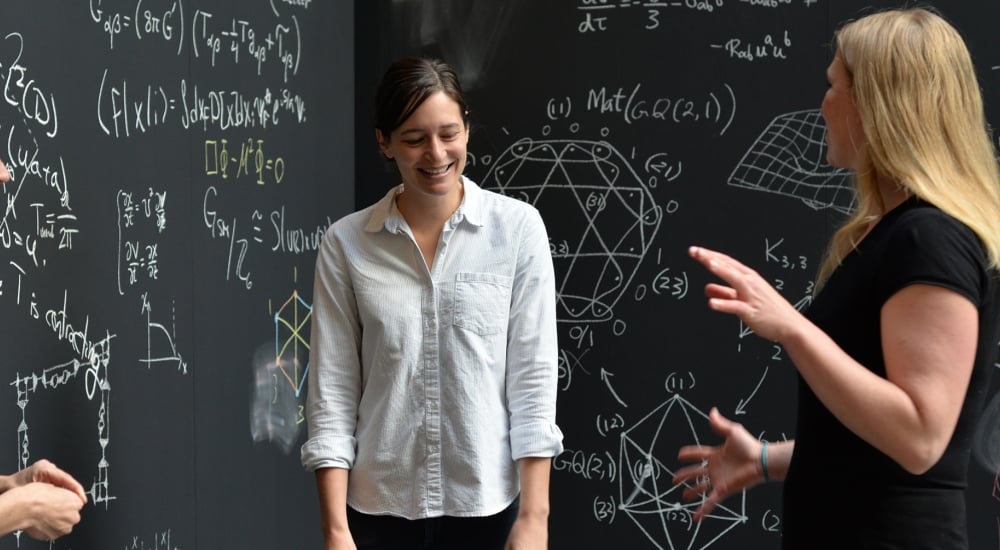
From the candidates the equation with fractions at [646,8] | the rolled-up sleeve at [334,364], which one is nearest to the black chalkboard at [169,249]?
the rolled-up sleeve at [334,364]

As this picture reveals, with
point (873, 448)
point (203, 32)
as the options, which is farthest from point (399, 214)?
point (873, 448)

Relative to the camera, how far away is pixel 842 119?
1674 mm

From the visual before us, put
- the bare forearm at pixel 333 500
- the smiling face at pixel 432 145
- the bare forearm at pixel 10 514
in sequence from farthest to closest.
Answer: the smiling face at pixel 432 145, the bare forearm at pixel 333 500, the bare forearm at pixel 10 514

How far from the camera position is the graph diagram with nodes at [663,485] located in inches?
141

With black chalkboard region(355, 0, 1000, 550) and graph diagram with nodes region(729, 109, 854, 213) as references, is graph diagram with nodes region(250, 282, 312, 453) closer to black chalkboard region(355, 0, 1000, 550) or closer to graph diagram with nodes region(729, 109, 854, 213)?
black chalkboard region(355, 0, 1000, 550)

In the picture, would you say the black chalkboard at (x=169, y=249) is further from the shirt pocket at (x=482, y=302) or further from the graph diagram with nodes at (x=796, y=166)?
the graph diagram with nodes at (x=796, y=166)

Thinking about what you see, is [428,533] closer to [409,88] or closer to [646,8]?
[409,88]

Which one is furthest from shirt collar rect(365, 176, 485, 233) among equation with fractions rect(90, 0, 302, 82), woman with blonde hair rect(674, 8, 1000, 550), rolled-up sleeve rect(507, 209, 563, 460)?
woman with blonde hair rect(674, 8, 1000, 550)

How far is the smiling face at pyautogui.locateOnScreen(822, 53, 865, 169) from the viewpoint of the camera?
65.4 inches

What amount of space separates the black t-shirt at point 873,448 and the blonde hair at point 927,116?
1.8 inches

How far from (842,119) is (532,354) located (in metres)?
0.88

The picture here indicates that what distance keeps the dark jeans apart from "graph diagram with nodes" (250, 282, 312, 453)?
42.8 inches

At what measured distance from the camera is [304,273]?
366 cm

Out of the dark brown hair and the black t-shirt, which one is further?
the dark brown hair
